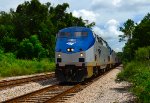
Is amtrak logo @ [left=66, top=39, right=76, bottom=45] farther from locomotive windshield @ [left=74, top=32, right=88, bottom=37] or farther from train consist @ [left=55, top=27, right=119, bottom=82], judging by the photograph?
locomotive windshield @ [left=74, top=32, right=88, bottom=37]

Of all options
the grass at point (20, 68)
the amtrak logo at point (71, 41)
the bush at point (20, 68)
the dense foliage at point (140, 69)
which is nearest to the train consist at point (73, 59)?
the amtrak logo at point (71, 41)

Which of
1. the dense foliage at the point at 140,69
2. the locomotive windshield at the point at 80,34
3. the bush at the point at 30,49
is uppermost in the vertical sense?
the bush at the point at 30,49

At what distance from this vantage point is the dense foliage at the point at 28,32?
53.8m

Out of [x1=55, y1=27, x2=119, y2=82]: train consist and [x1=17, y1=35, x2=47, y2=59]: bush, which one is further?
[x1=17, y1=35, x2=47, y2=59]: bush

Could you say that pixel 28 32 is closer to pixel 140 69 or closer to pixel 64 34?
pixel 64 34

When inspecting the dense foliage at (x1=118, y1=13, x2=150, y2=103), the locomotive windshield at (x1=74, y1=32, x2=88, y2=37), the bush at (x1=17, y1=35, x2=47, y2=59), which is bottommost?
the dense foliage at (x1=118, y1=13, x2=150, y2=103)

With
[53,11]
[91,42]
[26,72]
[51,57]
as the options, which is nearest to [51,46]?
[51,57]

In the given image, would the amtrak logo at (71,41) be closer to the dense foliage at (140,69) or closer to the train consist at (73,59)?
the train consist at (73,59)

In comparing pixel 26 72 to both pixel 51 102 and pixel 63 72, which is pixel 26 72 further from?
pixel 51 102

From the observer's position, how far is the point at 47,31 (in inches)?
2393

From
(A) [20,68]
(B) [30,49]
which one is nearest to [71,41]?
(A) [20,68]

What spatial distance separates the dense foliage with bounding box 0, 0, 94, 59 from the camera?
176 ft

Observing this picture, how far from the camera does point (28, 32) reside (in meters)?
58.3

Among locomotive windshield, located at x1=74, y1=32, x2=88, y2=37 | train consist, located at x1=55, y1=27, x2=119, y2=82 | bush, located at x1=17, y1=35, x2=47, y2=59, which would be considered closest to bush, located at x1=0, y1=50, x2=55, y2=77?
bush, located at x1=17, y1=35, x2=47, y2=59
